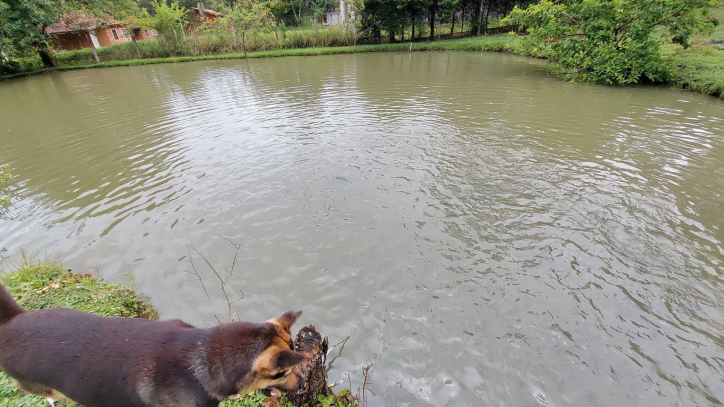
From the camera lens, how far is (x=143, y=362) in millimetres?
2012

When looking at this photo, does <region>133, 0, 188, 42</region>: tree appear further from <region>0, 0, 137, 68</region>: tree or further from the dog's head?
the dog's head

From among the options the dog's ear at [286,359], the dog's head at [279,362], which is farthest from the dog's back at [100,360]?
the dog's ear at [286,359]

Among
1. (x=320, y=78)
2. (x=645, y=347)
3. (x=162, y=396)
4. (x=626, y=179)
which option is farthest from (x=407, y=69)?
(x=162, y=396)

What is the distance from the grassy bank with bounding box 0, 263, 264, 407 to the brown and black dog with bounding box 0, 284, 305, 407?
1664 millimetres

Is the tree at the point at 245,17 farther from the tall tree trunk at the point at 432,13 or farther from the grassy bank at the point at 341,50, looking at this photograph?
the tall tree trunk at the point at 432,13

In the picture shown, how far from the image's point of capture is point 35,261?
15.7ft

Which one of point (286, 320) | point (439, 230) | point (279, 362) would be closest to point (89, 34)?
point (439, 230)

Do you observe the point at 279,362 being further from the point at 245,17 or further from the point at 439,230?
the point at 245,17

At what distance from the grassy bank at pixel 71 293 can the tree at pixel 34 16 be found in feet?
92.0

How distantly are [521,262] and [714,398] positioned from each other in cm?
211

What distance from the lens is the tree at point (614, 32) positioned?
1266 centimetres

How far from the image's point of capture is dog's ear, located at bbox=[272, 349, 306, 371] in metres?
1.78

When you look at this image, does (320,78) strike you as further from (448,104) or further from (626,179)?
(626,179)

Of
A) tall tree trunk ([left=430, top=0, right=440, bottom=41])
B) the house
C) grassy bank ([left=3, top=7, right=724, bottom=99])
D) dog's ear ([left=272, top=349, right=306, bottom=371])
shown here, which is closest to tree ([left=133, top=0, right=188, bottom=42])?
grassy bank ([left=3, top=7, right=724, bottom=99])
